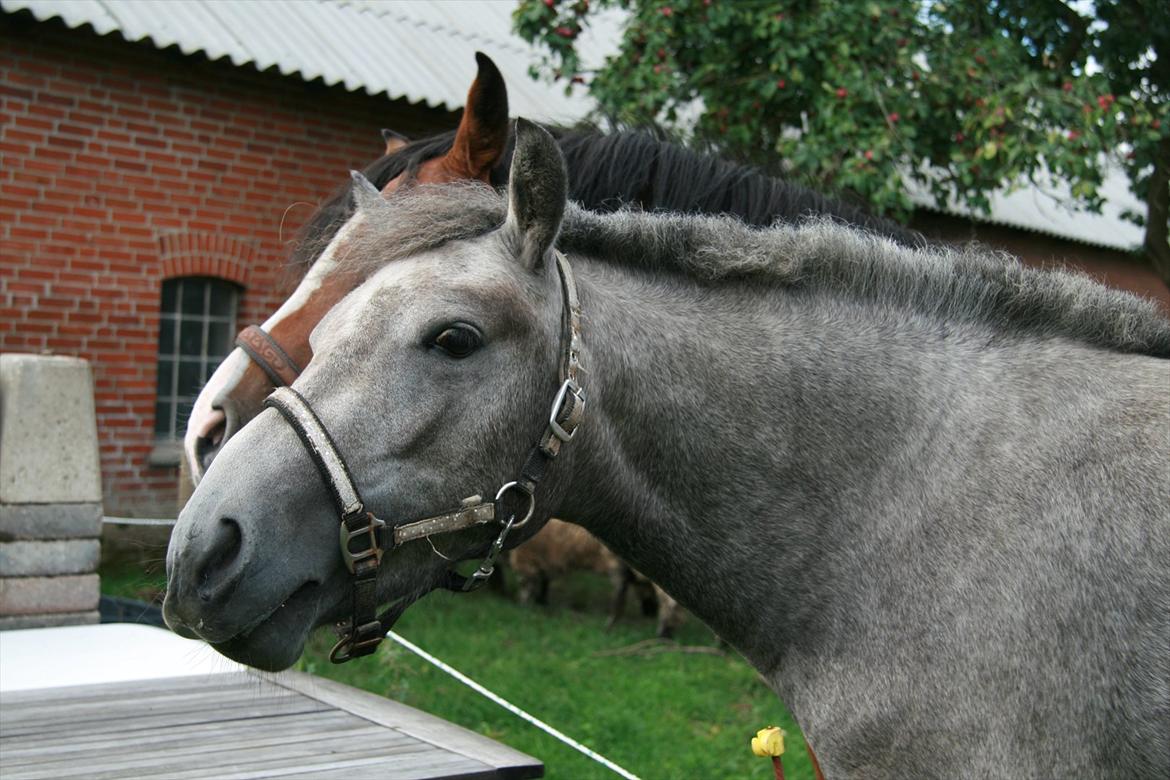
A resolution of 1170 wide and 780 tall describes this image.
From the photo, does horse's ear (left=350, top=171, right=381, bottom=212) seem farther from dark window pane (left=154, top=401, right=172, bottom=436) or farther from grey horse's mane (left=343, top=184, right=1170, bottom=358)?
dark window pane (left=154, top=401, right=172, bottom=436)

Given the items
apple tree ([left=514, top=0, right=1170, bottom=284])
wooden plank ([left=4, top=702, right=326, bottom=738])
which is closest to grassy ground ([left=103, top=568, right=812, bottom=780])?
wooden plank ([left=4, top=702, right=326, bottom=738])

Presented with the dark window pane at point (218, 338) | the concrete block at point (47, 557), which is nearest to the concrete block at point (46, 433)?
the concrete block at point (47, 557)

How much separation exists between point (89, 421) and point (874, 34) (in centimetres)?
487

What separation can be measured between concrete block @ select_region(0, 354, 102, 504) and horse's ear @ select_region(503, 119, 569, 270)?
387cm

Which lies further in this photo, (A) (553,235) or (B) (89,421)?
(B) (89,421)

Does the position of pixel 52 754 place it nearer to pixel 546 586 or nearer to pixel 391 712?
pixel 391 712

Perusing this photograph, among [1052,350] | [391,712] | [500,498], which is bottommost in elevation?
[391,712]

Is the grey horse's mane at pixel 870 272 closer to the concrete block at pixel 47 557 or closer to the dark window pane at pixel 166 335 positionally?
the concrete block at pixel 47 557

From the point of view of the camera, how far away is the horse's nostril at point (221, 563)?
1651mm

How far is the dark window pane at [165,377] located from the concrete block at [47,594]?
12.0 ft

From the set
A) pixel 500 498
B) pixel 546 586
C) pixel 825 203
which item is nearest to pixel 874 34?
pixel 825 203

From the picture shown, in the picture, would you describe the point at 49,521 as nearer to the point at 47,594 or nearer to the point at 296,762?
the point at 47,594

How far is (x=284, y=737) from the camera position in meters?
3.36

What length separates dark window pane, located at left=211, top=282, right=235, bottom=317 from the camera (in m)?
8.84
